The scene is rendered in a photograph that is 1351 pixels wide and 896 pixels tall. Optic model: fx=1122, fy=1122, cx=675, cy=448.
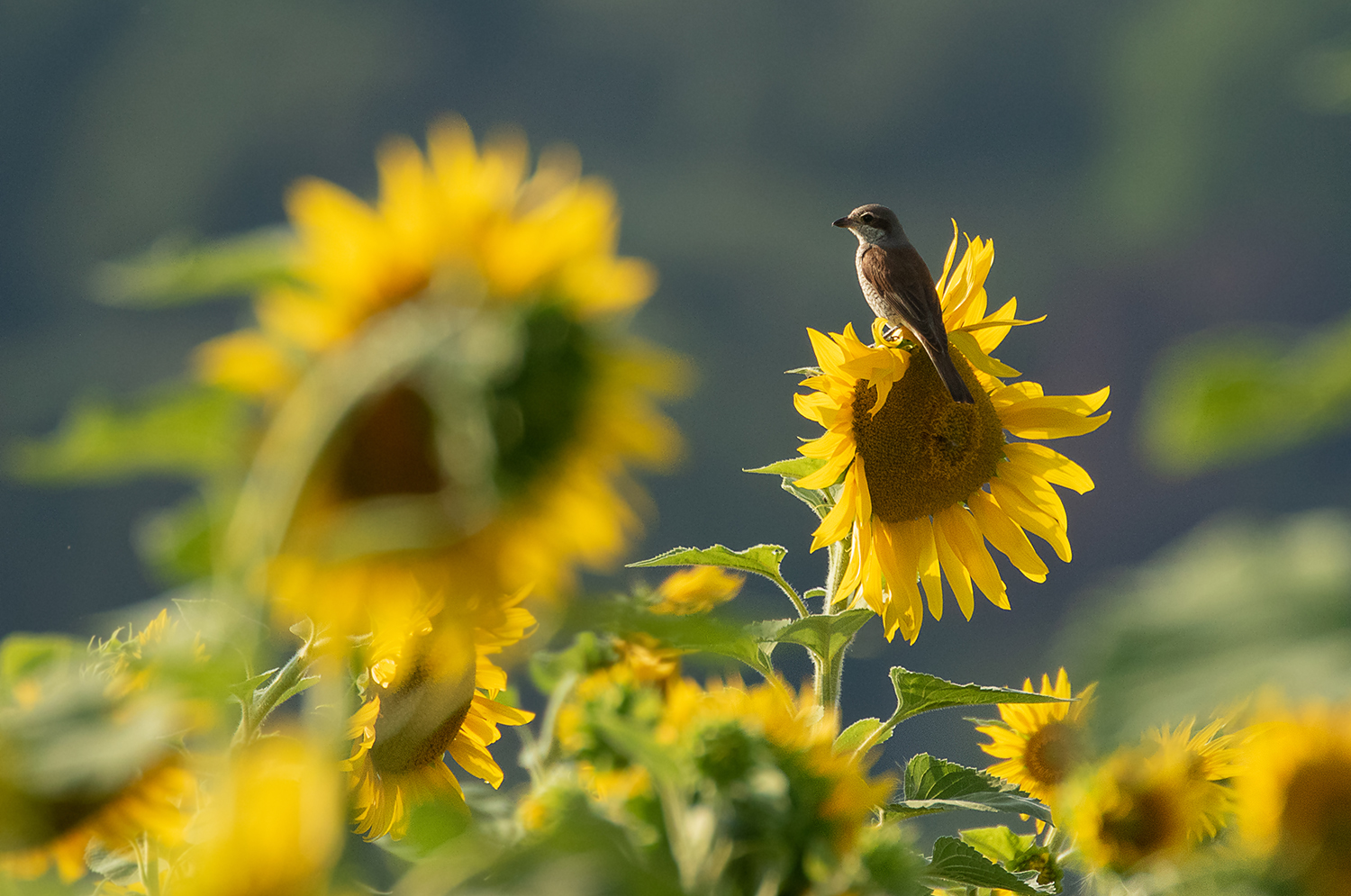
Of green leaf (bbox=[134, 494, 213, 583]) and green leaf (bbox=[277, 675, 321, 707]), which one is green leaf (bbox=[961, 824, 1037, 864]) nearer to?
green leaf (bbox=[277, 675, 321, 707])

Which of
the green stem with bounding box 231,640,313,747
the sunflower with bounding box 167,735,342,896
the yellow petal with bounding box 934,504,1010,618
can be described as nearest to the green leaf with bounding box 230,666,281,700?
the green stem with bounding box 231,640,313,747

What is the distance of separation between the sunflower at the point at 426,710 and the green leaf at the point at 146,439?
0.06 meters

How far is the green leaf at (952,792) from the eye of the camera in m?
0.42

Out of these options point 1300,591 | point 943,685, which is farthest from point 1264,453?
point 943,685

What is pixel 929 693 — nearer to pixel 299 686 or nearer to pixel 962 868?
pixel 962 868

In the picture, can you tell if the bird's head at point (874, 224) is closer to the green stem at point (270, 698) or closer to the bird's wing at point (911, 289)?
the bird's wing at point (911, 289)

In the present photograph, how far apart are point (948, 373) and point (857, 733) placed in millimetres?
165

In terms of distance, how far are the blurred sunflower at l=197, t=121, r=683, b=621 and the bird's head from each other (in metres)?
0.44

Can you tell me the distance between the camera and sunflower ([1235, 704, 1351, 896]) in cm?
26

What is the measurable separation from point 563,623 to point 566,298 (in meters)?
0.06

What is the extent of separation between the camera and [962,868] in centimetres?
39

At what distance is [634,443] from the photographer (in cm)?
22

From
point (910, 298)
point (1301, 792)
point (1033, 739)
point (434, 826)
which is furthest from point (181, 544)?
point (1033, 739)

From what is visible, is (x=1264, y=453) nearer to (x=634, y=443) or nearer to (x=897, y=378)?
(x=634, y=443)
